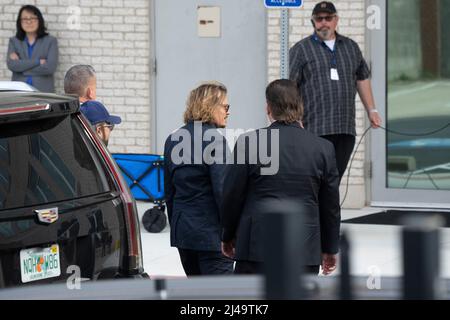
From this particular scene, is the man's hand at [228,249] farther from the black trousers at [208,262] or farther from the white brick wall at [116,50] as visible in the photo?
the white brick wall at [116,50]

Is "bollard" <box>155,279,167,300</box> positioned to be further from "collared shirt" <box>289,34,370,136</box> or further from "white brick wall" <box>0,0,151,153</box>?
"white brick wall" <box>0,0,151,153</box>

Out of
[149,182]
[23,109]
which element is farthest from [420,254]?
[149,182]

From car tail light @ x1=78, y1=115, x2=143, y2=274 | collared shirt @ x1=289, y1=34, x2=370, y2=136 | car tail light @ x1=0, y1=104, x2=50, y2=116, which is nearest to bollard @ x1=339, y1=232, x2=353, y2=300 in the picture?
car tail light @ x1=0, y1=104, x2=50, y2=116

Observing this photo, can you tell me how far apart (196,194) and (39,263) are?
176cm

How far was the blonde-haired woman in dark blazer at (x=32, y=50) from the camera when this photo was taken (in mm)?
12273

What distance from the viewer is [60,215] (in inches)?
188

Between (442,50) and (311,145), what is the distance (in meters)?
6.29

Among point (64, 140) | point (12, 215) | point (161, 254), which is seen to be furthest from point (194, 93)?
point (161, 254)

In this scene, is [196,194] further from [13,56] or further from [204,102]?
[13,56]

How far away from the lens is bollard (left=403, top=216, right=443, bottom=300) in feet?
5.61

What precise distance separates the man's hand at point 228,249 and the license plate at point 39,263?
1260 millimetres

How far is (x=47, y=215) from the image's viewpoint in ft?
15.5

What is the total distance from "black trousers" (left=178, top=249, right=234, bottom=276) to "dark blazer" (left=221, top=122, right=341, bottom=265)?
64 centimetres

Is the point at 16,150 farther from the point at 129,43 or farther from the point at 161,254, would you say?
the point at 129,43
